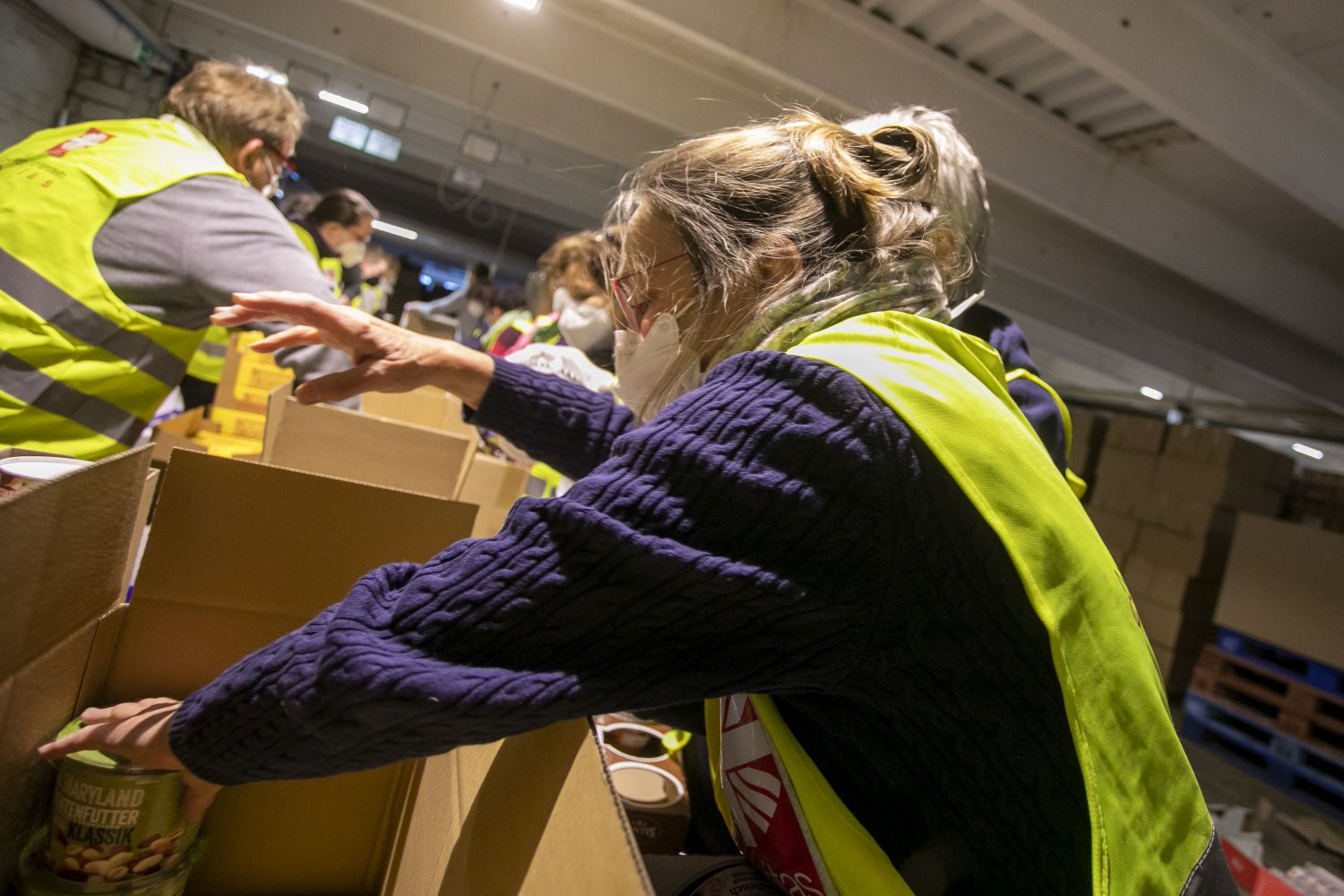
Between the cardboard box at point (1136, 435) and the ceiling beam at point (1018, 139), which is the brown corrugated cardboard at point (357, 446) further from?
the cardboard box at point (1136, 435)

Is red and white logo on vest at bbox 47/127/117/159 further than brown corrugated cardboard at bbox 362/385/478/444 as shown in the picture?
No

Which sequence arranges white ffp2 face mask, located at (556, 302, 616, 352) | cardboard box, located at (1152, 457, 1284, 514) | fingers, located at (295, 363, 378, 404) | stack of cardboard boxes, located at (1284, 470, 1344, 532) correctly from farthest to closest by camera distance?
1. stack of cardboard boxes, located at (1284, 470, 1344, 532)
2. cardboard box, located at (1152, 457, 1284, 514)
3. white ffp2 face mask, located at (556, 302, 616, 352)
4. fingers, located at (295, 363, 378, 404)

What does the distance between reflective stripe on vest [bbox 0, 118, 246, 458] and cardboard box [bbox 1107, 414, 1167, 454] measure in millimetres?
6173

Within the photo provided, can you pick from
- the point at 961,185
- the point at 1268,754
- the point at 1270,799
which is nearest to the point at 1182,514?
the point at 1268,754

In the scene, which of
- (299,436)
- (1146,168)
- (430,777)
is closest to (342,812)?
(430,777)

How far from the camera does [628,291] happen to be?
917 mm

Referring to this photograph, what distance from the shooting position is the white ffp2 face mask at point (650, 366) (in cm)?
89

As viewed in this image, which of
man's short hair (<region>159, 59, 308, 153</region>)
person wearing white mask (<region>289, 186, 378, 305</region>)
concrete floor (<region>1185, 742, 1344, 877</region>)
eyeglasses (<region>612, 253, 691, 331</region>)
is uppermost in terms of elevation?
person wearing white mask (<region>289, 186, 378, 305</region>)

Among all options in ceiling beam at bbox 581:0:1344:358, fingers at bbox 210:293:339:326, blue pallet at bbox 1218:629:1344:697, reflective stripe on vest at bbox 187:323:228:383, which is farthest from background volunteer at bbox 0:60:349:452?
blue pallet at bbox 1218:629:1344:697

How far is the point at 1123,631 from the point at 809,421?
335 mm

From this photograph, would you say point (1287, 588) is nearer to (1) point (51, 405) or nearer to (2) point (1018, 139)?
(2) point (1018, 139)

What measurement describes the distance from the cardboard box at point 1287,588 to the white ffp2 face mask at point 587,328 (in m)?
4.26

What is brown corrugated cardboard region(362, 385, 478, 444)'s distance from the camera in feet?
7.34

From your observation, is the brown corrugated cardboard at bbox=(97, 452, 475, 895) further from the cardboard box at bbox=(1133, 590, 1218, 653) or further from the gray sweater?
the cardboard box at bbox=(1133, 590, 1218, 653)
